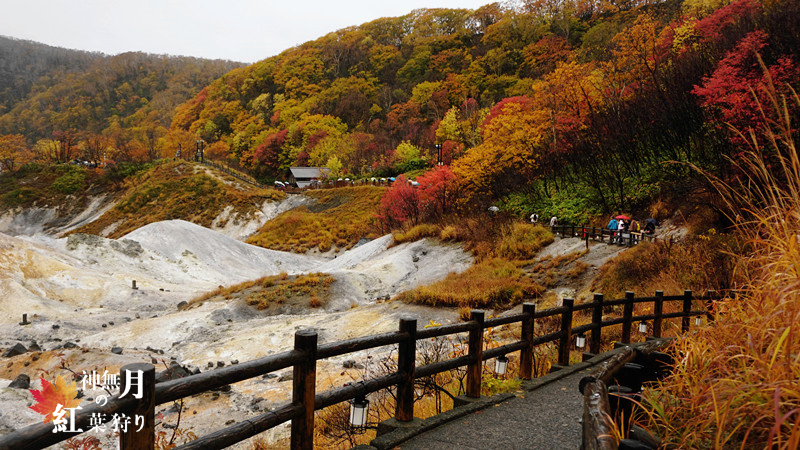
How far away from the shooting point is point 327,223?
4812 cm

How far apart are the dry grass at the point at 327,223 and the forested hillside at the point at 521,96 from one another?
8.99m

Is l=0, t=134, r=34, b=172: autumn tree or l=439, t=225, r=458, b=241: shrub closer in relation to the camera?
l=439, t=225, r=458, b=241: shrub

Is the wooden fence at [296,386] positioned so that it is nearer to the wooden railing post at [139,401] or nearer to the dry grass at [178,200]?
the wooden railing post at [139,401]

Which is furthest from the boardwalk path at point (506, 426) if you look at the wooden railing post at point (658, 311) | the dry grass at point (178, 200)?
the dry grass at point (178, 200)

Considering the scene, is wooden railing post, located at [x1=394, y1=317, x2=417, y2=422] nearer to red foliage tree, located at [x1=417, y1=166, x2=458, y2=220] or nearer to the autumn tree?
red foliage tree, located at [x1=417, y1=166, x2=458, y2=220]

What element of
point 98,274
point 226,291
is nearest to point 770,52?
point 226,291

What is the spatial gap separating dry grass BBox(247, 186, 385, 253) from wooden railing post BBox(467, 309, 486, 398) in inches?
1406

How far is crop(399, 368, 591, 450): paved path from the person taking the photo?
13.5 feet

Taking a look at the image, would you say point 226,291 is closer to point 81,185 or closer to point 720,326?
point 720,326

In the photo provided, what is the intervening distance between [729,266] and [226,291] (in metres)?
20.6

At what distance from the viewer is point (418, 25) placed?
11519 cm

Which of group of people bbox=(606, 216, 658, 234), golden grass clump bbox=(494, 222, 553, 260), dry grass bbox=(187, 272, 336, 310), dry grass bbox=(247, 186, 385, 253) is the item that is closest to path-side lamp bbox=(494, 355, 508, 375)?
dry grass bbox=(187, 272, 336, 310)

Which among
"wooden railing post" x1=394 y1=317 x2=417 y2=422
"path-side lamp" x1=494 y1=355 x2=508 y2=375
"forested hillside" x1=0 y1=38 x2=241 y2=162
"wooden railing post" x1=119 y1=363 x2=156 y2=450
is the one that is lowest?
"path-side lamp" x1=494 y1=355 x2=508 y2=375

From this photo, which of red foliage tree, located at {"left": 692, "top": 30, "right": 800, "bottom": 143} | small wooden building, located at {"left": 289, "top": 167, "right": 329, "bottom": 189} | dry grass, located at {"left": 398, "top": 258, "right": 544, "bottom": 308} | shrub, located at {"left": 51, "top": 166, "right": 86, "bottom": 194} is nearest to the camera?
red foliage tree, located at {"left": 692, "top": 30, "right": 800, "bottom": 143}
